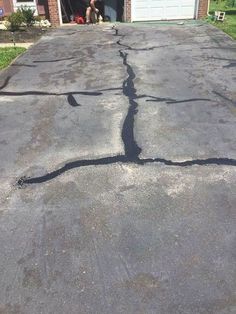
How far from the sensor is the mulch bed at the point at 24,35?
14656 mm

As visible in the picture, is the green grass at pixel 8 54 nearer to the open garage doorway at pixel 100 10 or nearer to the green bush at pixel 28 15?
the green bush at pixel 28 15

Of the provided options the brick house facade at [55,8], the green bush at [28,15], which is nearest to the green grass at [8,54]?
the green bush at [28,15]

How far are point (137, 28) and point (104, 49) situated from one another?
4115 mm

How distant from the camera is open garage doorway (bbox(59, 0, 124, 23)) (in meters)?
17.9

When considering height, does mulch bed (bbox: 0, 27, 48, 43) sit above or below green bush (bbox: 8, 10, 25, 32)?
below

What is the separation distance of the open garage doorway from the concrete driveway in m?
9.39

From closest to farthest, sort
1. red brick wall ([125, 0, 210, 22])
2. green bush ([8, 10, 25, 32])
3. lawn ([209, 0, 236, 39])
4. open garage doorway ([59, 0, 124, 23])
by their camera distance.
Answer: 1. lawn ([209, 0, 236, 39])
2. green bush ([8, 10, 25, 32])
3. red brick wall ([125, 0, 210, 22])
4. open garage doorway ([59, 0, 124, 23])

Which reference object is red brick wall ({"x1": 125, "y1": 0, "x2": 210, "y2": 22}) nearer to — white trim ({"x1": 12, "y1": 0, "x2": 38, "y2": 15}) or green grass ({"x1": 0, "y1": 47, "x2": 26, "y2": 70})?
white trim ({"x1": 12, "y1": 0, "x2": 38, "y2": 15})

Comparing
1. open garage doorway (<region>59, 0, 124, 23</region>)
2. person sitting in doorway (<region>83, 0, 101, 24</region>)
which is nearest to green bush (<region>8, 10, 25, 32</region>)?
open garage doorway (<region>59, 0, 124, 23</region>)

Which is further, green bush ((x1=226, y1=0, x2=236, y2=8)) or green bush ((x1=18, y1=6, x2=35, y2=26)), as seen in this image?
green bush ((x1=226, y1=0, x2=236, y2=8))

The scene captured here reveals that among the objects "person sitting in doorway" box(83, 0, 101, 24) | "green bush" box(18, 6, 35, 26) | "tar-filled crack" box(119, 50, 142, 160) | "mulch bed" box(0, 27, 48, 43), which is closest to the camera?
"tar-filled crack" box(119, 50, 142, 160)

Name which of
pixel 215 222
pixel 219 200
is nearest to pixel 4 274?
pixel 215 222

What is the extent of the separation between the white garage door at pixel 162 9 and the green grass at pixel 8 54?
7.08 meters

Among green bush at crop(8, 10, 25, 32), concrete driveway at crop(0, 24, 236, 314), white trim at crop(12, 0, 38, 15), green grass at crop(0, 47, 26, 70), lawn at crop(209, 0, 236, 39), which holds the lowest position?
lawn at crop(209, 0, 236, 39)
